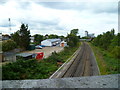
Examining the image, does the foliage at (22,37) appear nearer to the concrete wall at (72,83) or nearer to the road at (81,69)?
the road at (81,69)

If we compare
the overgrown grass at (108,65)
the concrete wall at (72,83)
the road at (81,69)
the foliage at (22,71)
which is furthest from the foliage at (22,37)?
the concrete wall at (72,83)

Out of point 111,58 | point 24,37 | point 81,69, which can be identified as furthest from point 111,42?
point 24,37

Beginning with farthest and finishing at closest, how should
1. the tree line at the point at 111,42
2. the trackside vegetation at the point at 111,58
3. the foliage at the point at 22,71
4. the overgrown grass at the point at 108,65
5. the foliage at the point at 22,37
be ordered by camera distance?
the foliage at the point at 22,37 < the tree line at the point at 111,42 < the trackside vegetation at the point at 111,58 < the overgrown grass at the point at 108,65 < the foliage at the point at 22,71

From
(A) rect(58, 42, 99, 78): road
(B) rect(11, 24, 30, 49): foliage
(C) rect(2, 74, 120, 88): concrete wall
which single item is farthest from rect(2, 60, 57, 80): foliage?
(B) rect(11, 24, 30, 49): foliage

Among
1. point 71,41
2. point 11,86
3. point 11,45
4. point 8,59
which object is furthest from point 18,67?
point 71,41

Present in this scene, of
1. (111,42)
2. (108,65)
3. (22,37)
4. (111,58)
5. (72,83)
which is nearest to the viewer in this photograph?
(72,83)

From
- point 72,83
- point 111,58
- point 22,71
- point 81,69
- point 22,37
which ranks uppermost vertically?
point 22,37

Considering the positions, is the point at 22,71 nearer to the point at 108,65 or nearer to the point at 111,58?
the point at 108,65

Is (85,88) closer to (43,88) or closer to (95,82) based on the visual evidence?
(95,82)

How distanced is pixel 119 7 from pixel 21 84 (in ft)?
4.25

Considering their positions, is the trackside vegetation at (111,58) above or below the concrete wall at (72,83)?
below

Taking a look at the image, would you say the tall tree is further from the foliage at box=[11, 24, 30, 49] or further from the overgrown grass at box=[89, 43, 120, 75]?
the overgrown grass at box=[89, 43, 120, 75]

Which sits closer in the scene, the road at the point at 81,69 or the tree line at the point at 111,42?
the road at the point at 81,69

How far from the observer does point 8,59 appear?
46.6 ft
